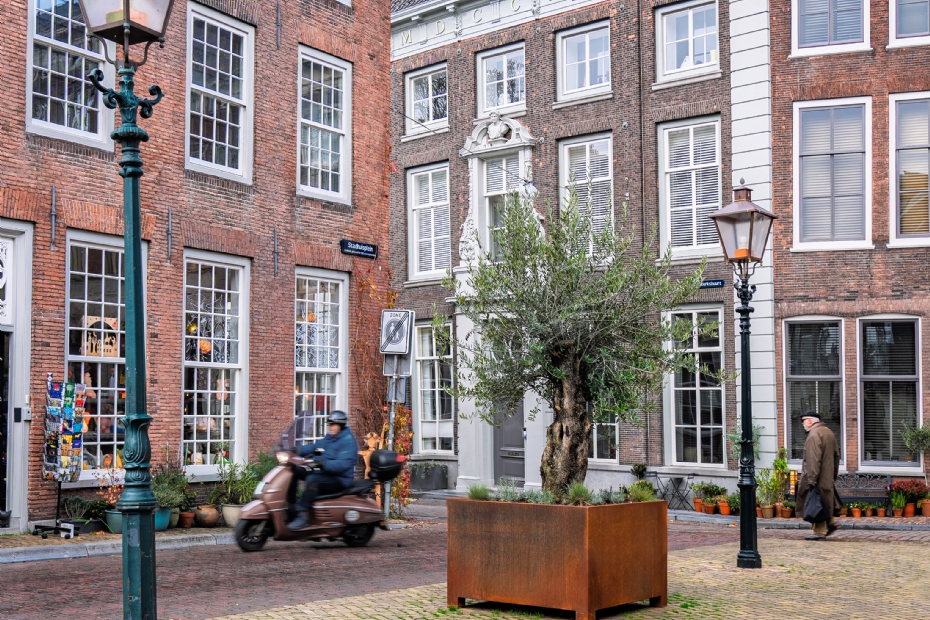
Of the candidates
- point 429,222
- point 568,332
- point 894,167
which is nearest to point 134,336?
point 568,332

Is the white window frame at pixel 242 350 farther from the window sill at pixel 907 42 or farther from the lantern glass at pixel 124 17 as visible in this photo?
the window sill at pixel 907 42

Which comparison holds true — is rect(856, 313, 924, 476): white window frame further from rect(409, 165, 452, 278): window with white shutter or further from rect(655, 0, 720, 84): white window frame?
rect(409, 165, 452, 278): window with white shutter

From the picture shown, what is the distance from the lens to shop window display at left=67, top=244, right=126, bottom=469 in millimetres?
13953

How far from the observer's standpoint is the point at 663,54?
22.1 m

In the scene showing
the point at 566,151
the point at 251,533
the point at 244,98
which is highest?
the point at 566,151

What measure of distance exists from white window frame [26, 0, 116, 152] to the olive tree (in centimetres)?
615

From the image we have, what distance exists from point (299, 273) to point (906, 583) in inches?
396

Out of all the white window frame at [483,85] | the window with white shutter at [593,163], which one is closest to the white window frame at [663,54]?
the window with white shutter at [593,163]

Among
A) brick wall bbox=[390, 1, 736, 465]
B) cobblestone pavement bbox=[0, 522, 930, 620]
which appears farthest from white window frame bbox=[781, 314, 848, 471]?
cobblestone pavement bbox=[0, 522, 930, 620]

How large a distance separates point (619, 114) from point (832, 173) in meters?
4.44

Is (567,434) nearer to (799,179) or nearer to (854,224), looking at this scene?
(854,224)

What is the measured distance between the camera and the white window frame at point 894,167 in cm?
1952

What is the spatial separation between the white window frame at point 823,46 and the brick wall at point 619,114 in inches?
49.7

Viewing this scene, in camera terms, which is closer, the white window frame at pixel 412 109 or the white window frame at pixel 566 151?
the white window frame at pixel 566 151
